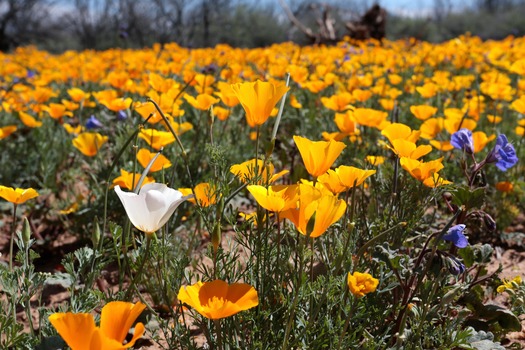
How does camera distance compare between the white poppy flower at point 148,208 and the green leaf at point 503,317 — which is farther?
the green leaf at point 503,317

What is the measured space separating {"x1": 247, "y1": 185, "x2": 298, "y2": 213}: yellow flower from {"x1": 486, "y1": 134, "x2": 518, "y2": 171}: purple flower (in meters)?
0.90

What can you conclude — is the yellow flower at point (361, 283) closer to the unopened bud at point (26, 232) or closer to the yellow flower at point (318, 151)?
the yellow flower at point (318, 151)

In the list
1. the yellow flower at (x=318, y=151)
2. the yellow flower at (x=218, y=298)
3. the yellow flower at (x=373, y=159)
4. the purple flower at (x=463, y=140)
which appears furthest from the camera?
the purple flower at (x=463, y=140)

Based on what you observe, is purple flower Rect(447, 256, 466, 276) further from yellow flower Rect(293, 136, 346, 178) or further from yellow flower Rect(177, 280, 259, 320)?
yellow flower Rect(177, 280, 259, 320)

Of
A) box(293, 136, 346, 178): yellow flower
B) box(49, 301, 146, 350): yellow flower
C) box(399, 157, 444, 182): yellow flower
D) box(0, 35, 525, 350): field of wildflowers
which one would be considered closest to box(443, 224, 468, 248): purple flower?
box(0, 35, 525, 350): field of wildflowers

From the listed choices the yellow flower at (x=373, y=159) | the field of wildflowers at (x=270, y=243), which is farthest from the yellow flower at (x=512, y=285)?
the yellow flower at (x=373, y=159)

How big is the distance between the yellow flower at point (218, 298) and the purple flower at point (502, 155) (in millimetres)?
1085

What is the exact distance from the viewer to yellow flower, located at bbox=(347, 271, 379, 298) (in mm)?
1256

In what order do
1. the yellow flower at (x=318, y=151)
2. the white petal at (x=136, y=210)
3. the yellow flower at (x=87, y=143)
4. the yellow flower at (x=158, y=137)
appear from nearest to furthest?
the white petal at (x=136, y=210) → the yellow flower at (x=318, y=151) → the yellow flower at (x=158, y=137) → the yellow flower at (x=87, y=143)

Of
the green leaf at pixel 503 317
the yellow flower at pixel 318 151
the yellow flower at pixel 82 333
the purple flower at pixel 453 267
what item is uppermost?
the yellow flower at pixel 318 151

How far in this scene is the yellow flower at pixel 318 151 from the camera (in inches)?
56.4

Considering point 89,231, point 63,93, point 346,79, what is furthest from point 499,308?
point 63,93

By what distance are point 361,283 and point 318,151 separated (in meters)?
0.35

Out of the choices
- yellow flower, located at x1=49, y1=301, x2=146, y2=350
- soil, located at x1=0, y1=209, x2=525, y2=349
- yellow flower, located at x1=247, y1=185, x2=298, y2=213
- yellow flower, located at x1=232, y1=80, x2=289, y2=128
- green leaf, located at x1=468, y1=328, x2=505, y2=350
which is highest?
yellow flower, located at x1=232, y1=80, x2=289, y2=128
